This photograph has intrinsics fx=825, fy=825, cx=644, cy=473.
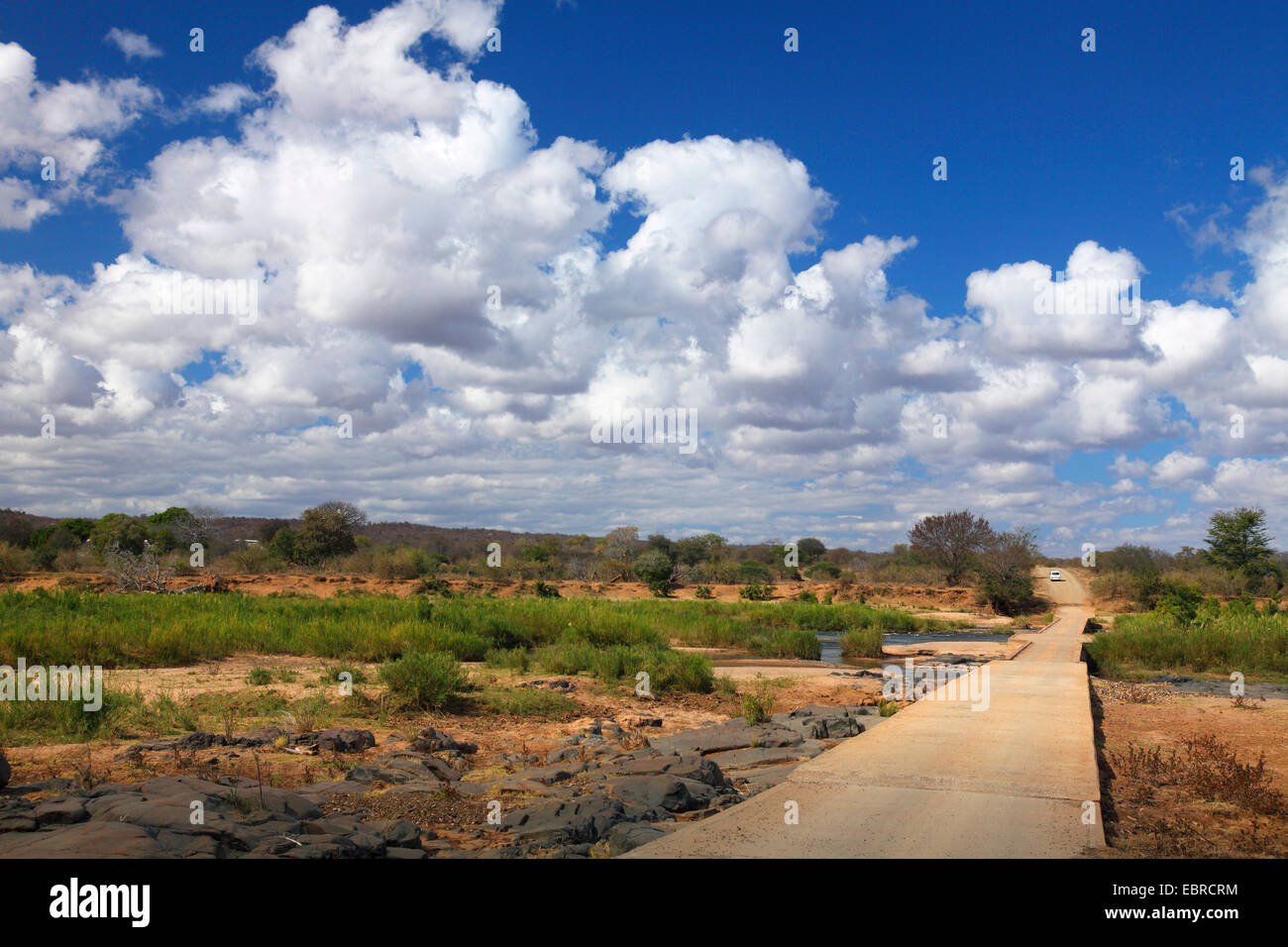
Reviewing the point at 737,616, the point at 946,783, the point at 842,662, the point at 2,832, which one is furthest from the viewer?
the point at 737,616

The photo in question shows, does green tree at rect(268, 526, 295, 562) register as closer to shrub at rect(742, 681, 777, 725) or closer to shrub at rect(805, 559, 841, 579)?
shrub at rect(805, 559, 841, 579)

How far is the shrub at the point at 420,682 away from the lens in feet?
44.4

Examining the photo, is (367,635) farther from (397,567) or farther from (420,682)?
(397,567)

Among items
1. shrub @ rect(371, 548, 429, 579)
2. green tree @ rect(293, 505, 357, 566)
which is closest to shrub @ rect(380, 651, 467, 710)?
shrub @ rect(371, 548, 429, 579)

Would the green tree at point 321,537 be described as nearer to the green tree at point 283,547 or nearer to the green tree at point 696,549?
the green tree at point 283,547

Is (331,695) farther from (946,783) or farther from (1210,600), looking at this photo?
(1210,600)

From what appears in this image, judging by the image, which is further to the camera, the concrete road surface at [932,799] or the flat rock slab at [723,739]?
the flat rock slab at [723,739]

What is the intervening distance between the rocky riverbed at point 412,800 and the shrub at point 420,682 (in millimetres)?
2148

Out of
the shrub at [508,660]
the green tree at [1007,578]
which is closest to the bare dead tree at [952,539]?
the green tree at [1007,578]

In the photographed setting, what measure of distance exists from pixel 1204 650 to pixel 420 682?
67.2ft
